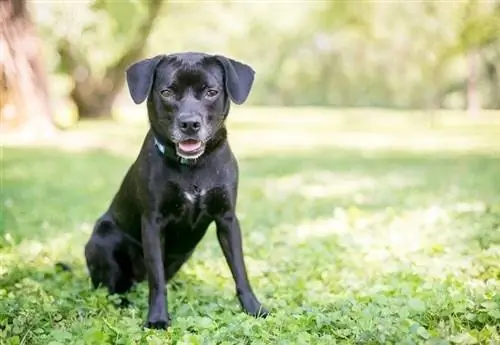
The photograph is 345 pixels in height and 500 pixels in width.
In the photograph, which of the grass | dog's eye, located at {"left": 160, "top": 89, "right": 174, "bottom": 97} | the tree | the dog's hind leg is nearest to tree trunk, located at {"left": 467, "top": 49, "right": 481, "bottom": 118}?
the tree

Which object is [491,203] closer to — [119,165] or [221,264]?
[221,264]

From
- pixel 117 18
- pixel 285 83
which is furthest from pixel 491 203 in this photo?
pixel 285 83

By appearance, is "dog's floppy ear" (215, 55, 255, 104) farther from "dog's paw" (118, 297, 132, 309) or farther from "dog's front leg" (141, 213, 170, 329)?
"dog's paw" (118, 297, 132, 309)

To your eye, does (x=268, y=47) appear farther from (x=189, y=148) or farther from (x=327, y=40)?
(x=189, y=148)

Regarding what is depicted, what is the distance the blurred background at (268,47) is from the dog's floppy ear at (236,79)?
39.3 ft

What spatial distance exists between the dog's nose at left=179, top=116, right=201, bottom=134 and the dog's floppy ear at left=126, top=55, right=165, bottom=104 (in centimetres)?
30

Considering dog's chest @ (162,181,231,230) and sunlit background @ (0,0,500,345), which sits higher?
dog's chest @ (162,181,231,230)

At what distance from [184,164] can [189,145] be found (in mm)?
163

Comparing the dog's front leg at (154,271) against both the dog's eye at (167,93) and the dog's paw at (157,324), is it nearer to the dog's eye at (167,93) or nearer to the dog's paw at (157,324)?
the dog's paw at (157,324)

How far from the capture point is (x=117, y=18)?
71.4 ft

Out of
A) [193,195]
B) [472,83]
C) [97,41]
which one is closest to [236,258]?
[193,195]

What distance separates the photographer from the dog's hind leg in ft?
16.0

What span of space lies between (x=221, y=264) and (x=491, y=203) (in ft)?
11.9

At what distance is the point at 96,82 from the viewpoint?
2953cm
